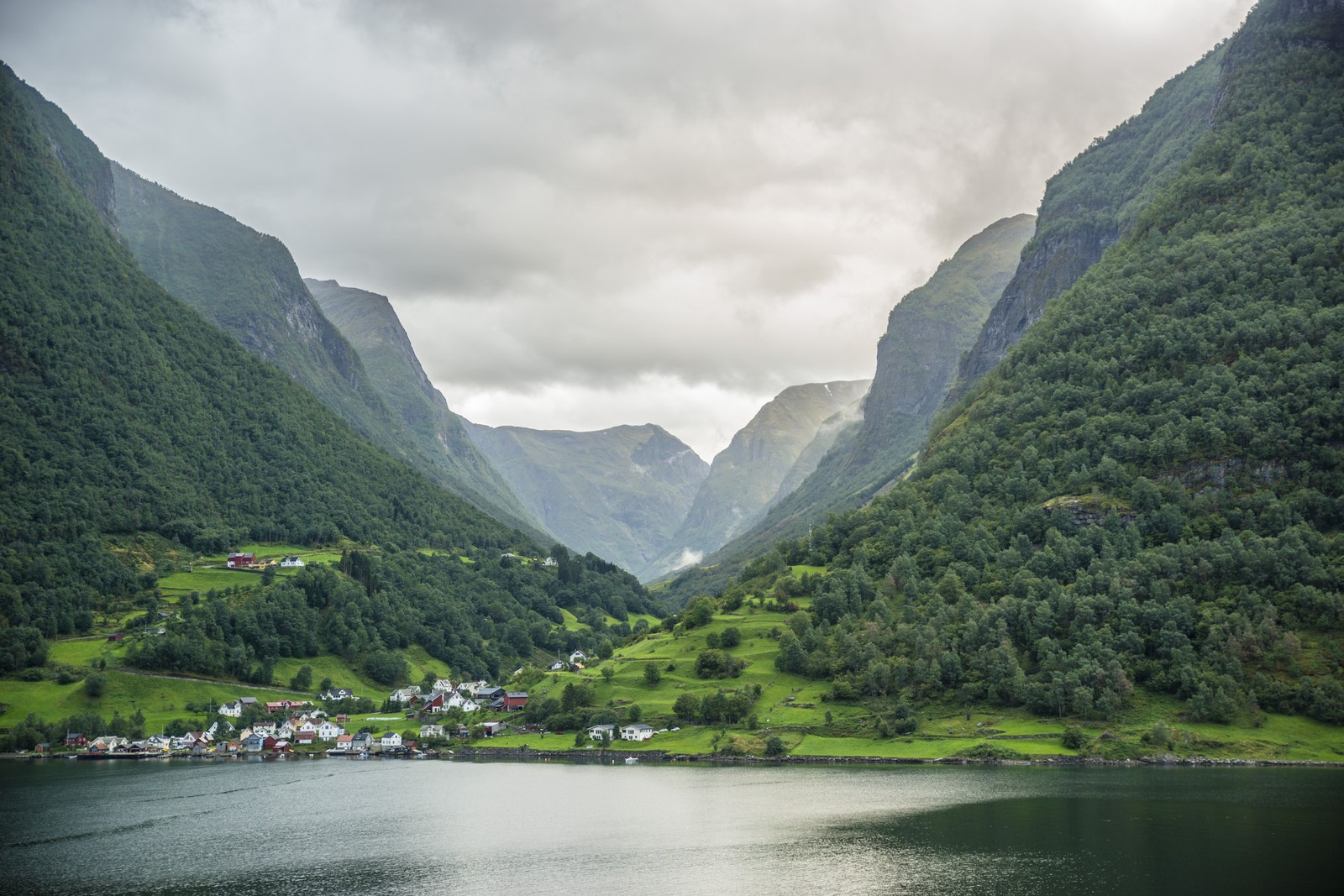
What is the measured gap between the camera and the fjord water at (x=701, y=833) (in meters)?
72.3

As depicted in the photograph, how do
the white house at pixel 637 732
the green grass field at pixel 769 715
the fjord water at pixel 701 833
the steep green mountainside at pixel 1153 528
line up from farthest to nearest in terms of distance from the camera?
the white house at pixel 637 732
the steep green mountainside at pixel 1153 528
the green grass field at pixel 769 715
the fjord water at pixel 701 833

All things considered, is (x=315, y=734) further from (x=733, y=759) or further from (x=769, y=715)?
(x=769, y=715)

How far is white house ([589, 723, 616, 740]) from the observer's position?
156 meters

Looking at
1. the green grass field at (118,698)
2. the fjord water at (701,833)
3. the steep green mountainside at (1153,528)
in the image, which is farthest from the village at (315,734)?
the steep green mountainside at (1153,528)

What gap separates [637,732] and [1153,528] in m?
85.4

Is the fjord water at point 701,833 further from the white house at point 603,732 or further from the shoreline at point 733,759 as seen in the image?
the white house at point 603,732

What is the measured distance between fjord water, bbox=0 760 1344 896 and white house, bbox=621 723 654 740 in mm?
25010

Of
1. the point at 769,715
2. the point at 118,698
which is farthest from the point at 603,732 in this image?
the point at 118,698

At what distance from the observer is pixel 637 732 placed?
155000mm

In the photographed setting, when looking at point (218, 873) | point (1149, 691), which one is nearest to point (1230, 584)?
point (1149, 691)

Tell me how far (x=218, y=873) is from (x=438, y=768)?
69.8m

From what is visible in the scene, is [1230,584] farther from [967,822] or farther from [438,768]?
[438,768]

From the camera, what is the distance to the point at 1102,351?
630 ft

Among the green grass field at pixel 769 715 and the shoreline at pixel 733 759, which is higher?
the green grass field at pixel 769 715
